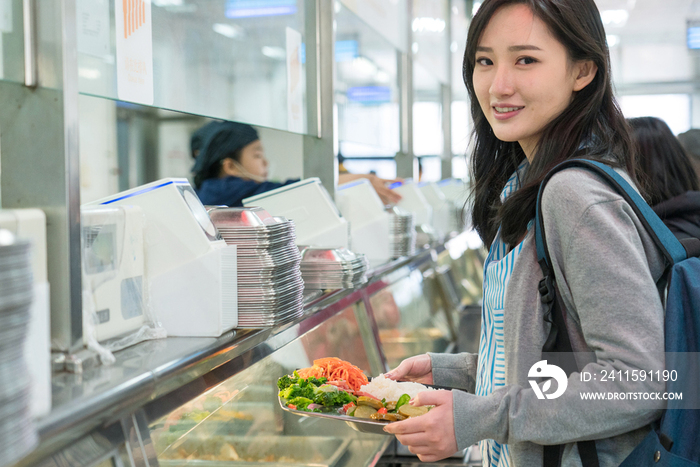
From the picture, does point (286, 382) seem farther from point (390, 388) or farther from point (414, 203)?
point (414, 203)

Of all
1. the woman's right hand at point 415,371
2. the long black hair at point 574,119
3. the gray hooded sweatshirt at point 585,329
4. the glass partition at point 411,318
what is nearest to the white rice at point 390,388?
the woman's right hand at point 415,371

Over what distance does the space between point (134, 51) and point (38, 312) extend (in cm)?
97

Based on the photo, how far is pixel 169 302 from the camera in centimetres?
154

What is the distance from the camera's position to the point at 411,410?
1344 mm

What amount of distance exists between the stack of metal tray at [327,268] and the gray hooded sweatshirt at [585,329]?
3.59 ft

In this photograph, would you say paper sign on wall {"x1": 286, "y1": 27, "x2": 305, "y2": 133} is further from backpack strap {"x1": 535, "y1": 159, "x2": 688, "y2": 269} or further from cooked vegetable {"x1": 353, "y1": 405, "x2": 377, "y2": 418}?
backpack strap {"x1": 535, "y1": 159, "x2": 688, "y2": 269}

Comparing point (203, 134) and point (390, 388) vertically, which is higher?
point (203, 134)

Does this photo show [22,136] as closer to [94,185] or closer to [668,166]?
[668,166]

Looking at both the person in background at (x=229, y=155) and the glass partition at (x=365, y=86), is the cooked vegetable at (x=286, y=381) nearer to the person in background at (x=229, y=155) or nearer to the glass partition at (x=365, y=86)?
the person in background at (x=229, y=155)

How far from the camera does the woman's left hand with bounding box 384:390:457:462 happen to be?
47.1 inches

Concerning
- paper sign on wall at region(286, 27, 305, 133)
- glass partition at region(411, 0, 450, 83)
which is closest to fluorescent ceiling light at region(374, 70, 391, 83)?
glass partition at region(411, 0, 450, 83)

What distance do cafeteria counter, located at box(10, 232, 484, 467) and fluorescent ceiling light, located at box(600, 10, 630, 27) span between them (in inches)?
357

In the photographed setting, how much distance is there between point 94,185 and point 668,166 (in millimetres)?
4625

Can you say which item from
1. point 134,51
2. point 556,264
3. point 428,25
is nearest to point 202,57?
point 134,51
